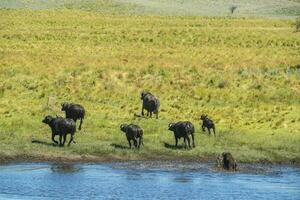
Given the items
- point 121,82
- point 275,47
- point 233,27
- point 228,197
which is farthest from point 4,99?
point 233,27

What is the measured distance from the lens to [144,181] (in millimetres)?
31891

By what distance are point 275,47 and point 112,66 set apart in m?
27.3

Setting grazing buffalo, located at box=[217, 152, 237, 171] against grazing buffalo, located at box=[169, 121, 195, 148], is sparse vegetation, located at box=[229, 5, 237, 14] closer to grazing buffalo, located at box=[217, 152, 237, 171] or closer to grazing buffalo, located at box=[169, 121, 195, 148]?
grazing buffalo, located at box=[169, 121, 195, 148]

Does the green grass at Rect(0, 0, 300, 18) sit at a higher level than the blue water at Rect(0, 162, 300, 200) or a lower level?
higher

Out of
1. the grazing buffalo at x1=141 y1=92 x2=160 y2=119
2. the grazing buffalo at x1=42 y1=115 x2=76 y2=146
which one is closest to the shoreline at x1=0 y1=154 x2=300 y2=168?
the grazing buffalo at x1=42 y1=115 x2=76 y2=146

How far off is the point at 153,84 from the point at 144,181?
26341 millimetres

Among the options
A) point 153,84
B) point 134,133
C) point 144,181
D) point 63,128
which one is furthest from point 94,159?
point 153,84

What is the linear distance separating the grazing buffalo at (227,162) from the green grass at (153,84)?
2943 mm

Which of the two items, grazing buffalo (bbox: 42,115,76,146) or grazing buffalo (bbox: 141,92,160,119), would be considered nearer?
grazing buffalo (bbox: 42,115,76,146)

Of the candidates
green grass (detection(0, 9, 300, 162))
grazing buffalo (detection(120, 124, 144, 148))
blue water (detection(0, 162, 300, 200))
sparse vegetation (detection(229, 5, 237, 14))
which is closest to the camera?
blue water (detection(0, 162, 300, 200))

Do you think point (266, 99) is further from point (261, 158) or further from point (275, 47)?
point (275, 47)

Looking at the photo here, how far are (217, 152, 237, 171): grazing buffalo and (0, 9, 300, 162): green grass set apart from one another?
294 centimetres

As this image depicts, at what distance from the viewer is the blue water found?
29189mm

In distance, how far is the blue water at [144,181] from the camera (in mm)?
29189
